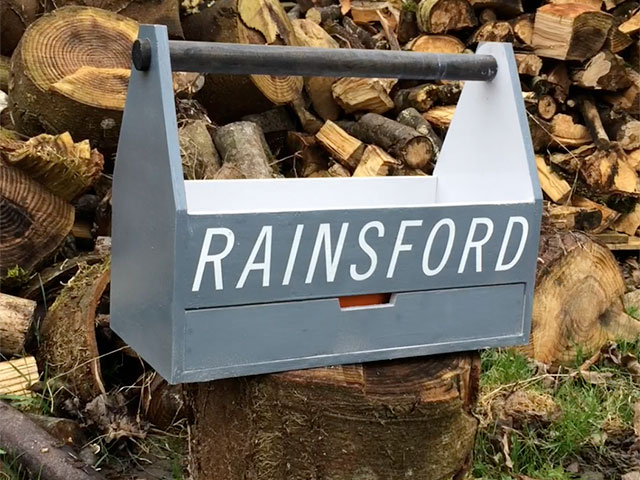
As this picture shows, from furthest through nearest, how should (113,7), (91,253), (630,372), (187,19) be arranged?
(187,19) → (113,7) → (630,372) → (91,253)

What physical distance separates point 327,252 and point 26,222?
1.78 metres

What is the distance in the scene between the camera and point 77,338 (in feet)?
9.70

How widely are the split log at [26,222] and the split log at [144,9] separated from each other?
1096mm

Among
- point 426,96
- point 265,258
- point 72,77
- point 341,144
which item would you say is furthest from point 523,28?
point 265,258

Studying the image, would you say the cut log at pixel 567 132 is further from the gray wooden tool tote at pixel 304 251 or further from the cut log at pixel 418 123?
the gray wooden tool tote at pixel 304 251

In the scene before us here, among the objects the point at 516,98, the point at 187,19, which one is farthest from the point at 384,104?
the point at 516,98

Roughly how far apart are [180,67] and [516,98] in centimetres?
76

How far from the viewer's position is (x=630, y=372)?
361cm

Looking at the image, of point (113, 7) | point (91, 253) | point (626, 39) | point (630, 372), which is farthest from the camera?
point (626, 39)

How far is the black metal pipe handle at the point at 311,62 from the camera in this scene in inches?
68.2

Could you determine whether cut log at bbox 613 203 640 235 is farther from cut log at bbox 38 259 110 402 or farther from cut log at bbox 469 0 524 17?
cut log at bbox 38 259 110 402

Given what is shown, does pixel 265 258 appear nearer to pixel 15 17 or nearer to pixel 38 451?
pixel 38 451

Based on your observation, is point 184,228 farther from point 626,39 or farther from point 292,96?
point 626,39

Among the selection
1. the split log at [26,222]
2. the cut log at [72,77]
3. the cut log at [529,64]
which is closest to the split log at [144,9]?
the cut log at [72,77]
